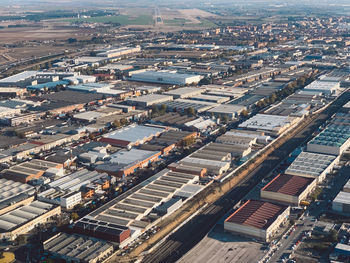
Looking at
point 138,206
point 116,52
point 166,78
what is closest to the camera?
point 138,206

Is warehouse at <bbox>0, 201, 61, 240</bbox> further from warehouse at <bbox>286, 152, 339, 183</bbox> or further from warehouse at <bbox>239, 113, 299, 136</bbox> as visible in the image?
warehouse at <bbox>239, 113, 299, 136</bbox>

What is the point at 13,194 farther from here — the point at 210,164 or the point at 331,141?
the point at 331,141

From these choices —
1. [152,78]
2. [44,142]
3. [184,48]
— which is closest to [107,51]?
[184,48]

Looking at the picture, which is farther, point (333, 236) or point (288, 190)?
point (288, 190)

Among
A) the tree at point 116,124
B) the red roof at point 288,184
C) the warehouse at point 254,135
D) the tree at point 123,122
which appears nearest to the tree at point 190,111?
the tree at point 123,122

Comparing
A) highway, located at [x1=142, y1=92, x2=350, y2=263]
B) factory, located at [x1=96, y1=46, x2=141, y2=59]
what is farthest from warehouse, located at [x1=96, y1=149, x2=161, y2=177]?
factory, located at [x1=96, y1=46, x2=141, y2=59]

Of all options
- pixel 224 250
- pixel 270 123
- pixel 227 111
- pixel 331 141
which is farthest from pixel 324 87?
pixel 224 250

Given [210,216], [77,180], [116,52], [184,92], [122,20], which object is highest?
[122,20]

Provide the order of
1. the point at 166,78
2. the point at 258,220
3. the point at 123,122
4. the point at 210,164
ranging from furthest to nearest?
1. the point at 166,78
2. the point at 123,122
3. the point at 210,164
4. the point at 258,220

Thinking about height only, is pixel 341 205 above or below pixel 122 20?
below
